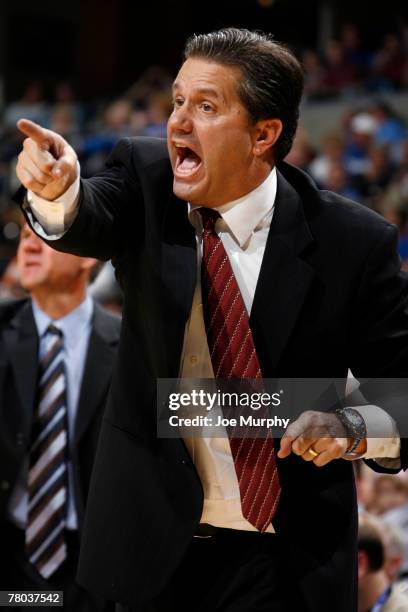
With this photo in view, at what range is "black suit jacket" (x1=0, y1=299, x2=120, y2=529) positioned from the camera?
3104 millimetres

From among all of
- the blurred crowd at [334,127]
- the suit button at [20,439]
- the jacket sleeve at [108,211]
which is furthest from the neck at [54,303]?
the blurred crowd at [334,127]

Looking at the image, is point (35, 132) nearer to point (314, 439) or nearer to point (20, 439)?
point (314, 439)

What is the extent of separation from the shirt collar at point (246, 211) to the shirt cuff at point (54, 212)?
1.10 ft

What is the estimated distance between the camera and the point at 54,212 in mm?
1819

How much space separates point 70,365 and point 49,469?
34 centimetres

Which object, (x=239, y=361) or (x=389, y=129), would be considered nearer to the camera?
(x=239, y=361)

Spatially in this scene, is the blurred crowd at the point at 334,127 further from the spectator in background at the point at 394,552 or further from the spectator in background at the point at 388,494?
the spectator in background at the point at 394,552

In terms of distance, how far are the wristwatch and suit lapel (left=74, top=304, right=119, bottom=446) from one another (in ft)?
4.32

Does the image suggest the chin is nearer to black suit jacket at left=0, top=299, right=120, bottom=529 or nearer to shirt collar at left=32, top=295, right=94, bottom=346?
black suit jacket at left=0, top=299, right=120, bottom=529

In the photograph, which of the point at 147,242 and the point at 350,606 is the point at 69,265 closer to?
the point at 147,242

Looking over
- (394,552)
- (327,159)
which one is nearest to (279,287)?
(394,552)

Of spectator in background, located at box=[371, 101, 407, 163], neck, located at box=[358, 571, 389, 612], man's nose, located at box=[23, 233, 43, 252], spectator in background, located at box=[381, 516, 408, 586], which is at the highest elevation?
spectator in background, located at box=[371, 101, 407, 163]

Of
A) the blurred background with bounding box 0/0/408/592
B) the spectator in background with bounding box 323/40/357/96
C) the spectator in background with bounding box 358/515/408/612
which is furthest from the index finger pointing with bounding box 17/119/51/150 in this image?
the spectator in background with bounding box 323/40/357/96

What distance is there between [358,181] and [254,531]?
7801mm
